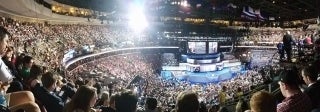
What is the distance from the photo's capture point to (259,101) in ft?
16.0

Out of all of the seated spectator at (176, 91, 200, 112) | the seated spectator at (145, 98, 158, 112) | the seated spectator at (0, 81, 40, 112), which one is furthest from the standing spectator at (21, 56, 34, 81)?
the seated spectator at (176, 91, 200, 112)

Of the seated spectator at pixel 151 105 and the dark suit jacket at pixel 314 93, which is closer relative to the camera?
the dark suit jacket at pixel 314 93

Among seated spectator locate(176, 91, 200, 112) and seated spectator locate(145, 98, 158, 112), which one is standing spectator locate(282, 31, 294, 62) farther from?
seated spectator locate(176, 91, 200, 112)

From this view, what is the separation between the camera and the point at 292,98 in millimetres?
5758

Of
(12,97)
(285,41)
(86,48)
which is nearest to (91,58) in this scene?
(86,48)

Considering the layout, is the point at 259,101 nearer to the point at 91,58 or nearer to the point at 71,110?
the point at 71,110

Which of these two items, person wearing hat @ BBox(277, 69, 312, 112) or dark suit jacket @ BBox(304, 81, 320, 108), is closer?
person wearing hat @ BBox(277, 69, 312, 112)

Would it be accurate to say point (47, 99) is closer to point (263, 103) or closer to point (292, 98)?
point (263, 103)

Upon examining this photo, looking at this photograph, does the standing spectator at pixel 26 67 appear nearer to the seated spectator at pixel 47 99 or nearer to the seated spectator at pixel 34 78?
the seated spectator at pixel 34 78

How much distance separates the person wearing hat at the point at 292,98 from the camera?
574 cm

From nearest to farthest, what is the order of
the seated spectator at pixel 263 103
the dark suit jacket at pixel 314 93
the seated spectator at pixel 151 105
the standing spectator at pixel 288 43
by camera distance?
the seated spectator at pixel 263 103, the dark suit jacket at pixel 314 93, the seated spectator at pixel 151 105, the standing spectator at pixel 288 43

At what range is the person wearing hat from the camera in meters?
5.74

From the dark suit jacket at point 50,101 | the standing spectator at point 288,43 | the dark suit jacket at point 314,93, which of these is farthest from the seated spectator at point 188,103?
the standing spectator at point 288,43

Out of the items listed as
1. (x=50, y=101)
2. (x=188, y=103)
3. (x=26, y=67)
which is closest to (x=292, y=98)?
(x=188, y=103)
